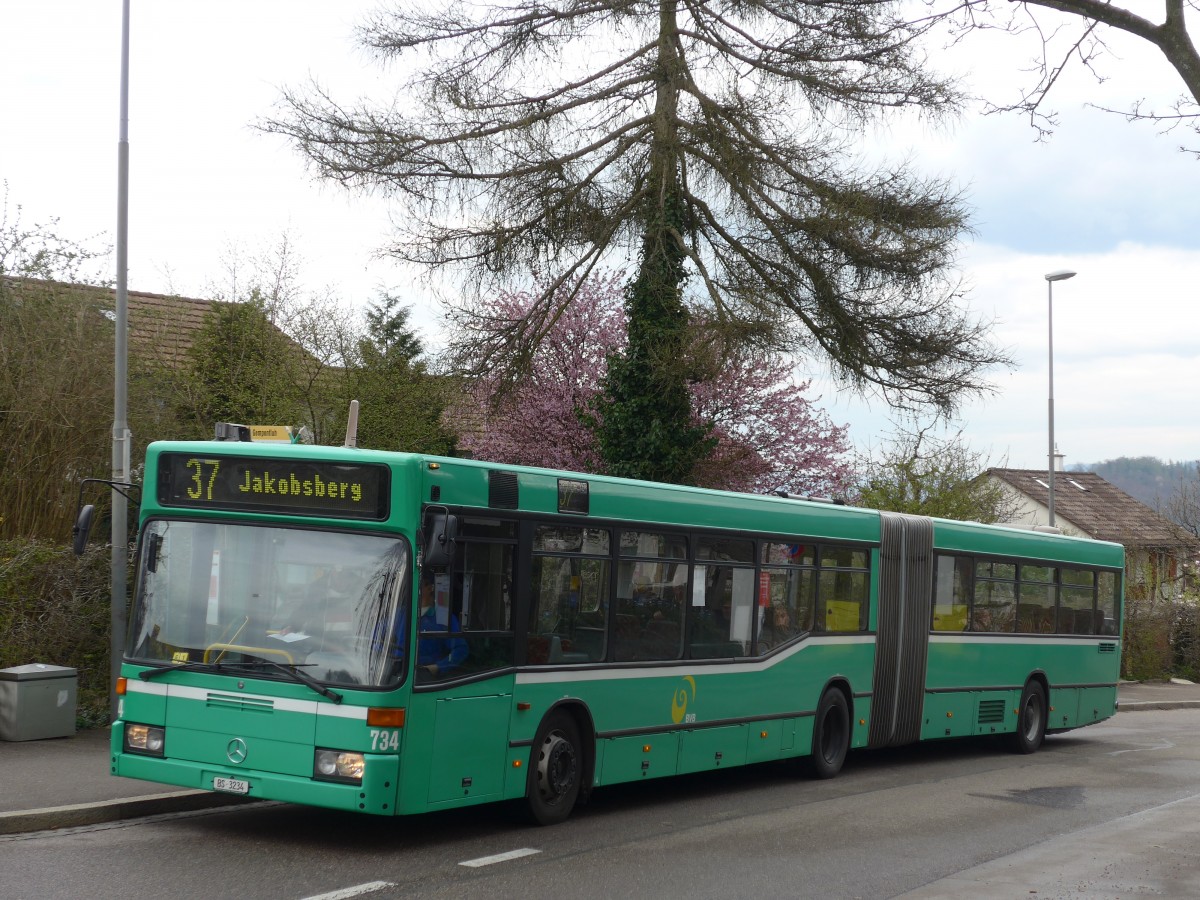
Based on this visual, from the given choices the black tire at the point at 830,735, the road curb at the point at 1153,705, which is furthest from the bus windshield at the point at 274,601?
the road curb at the point at 1153,705

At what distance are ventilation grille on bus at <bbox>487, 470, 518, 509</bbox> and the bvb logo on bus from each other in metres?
2.85

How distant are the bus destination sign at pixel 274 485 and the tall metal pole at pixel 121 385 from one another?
393 centimetres

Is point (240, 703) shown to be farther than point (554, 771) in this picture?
No

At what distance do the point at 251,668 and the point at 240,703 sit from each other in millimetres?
234

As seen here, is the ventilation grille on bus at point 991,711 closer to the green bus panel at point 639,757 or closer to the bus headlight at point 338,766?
the green bus panel at point 639,757

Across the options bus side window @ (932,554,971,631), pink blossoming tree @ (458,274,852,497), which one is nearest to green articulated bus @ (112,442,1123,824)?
bus side window @ (932,554,971,631)

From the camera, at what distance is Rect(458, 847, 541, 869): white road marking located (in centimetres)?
879

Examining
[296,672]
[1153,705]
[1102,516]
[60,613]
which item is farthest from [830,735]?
[1102,516]

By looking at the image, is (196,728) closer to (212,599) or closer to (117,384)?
(212,599)

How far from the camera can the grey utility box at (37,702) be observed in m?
12.6

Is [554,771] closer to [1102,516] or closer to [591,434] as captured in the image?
[591,434]

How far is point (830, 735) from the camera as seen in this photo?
14742mm

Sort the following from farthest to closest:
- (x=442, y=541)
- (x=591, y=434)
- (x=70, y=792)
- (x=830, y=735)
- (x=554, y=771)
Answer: (x=591, y=434), (x=830, y=735), (x=554, y=771), (x=70, y=792), (x=442, y=541)

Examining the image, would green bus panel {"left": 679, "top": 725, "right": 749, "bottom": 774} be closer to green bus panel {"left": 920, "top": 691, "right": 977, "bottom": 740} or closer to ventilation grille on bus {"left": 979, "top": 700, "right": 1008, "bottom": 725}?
green bus panel {"left": 920, "top": 691, "right": 977, "bottom": 740}
